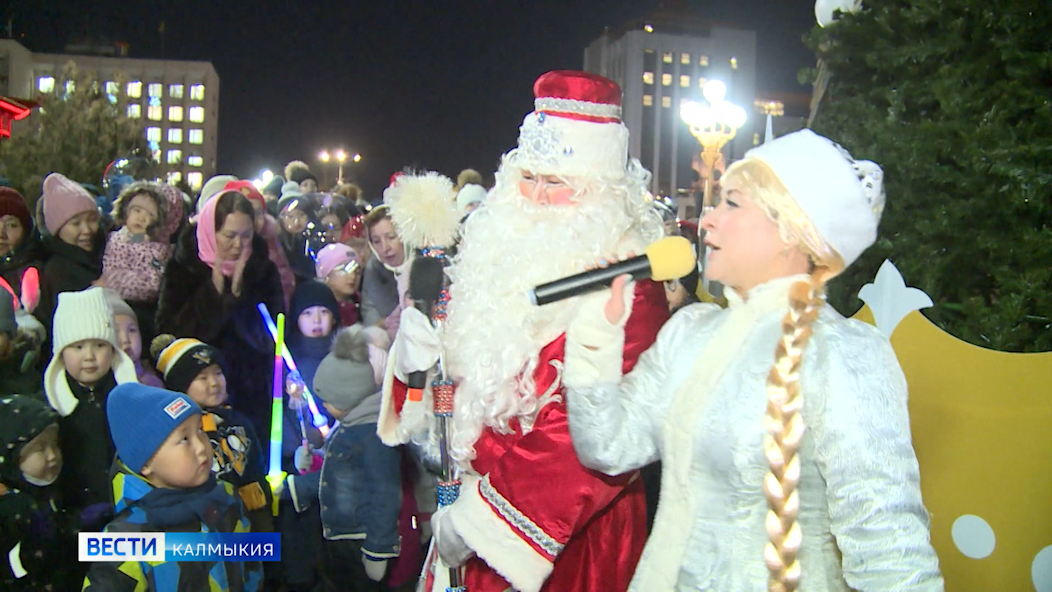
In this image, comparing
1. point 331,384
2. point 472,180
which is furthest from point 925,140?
point 472,180

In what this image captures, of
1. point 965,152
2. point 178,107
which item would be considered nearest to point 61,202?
point 965,152

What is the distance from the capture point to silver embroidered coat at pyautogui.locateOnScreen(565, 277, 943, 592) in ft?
5.55

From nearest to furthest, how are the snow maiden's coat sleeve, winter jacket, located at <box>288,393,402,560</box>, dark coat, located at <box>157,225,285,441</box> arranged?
the snow maiden's coat sleeve → winter jacket, located at <box>288,393,402,560</box> → dark coat, located at <box>157,225,285,441</box>

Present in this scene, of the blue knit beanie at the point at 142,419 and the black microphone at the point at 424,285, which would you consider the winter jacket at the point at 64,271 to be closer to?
the blue knit beanie at the point at 142,419

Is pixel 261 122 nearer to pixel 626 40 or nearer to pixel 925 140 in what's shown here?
pixel 925 140

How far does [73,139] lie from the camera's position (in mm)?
19125

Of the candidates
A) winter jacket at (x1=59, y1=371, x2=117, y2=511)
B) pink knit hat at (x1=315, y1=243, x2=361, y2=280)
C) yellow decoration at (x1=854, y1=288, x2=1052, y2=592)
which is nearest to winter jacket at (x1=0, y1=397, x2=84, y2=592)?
winter jacket at (x1=59, y1=371, x2=117, y2=511)

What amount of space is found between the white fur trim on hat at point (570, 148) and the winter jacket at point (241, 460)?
196 centimetres

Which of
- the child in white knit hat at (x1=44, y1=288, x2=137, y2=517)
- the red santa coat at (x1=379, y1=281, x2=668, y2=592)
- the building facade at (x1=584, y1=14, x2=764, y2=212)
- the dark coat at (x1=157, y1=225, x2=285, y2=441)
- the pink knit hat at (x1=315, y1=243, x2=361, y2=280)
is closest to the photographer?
the red santa coat at (x1=379, y1=281, x2=668, y2=592)

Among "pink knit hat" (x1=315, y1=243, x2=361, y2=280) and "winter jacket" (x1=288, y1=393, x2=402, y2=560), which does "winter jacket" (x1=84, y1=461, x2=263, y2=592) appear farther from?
"pink knit hat" (x1=315, y1=243, x2=361, y2=280)

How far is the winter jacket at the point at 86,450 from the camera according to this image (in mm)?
3857

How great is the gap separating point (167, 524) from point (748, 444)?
236cm

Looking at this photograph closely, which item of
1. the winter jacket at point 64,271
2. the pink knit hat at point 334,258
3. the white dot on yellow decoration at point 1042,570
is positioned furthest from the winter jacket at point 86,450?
the white dot on yellow decoration at point 1042,570

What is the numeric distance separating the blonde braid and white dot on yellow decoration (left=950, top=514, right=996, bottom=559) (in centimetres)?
129
